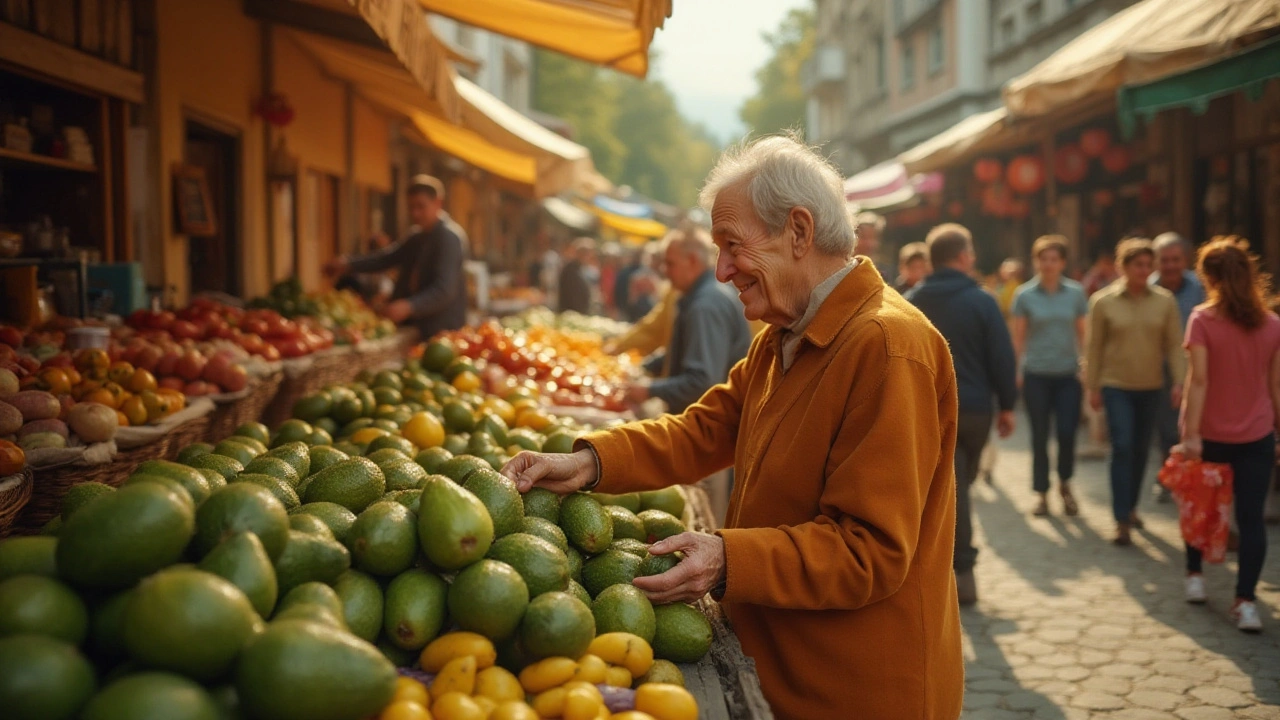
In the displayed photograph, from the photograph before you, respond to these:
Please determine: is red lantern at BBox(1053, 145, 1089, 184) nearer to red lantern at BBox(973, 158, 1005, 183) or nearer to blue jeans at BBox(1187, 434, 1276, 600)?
red lantern at BBox(973, 158, 1005, 183)

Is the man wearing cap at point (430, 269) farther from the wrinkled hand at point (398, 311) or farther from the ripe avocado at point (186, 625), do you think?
the ripe avocado at point (186, 625)

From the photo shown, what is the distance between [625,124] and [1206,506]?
203 ft

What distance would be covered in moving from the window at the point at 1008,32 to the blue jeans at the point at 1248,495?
1782 cm

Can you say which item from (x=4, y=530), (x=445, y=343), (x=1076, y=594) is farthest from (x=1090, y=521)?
(x=4, y=530)

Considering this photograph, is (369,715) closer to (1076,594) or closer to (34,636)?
(34,636)

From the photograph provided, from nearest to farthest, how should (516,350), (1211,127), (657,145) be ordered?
(516,350)
(1211,127)
(657,145)

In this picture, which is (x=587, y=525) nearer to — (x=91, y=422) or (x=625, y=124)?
(x=91, y=422)

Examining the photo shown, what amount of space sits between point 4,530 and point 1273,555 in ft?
21.8

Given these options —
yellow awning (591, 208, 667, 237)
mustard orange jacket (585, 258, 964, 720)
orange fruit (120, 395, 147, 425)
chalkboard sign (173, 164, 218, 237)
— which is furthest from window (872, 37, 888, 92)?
mustard orange jacket (585, 258, 964, 720)

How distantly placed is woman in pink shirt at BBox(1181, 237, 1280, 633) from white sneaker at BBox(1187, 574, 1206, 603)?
0.93ft

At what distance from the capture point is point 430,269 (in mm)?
8000

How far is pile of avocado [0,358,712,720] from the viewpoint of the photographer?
141 centimetres

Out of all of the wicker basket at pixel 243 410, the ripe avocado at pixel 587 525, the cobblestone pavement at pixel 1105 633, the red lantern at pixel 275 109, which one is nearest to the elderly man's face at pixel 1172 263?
the cobblestone pavement at pixel 1105 633

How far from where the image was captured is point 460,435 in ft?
12.8
